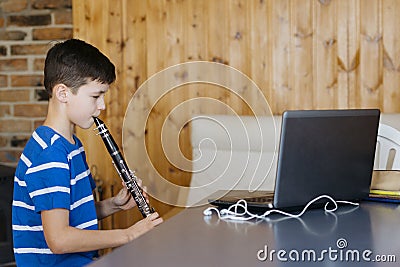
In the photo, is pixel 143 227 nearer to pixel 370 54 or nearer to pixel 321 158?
pixel 321 158

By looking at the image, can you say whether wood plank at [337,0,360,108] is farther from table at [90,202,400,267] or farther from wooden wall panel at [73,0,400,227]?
table at [90,202,400,267]

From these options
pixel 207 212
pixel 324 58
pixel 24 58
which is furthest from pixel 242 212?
pixel 24 58

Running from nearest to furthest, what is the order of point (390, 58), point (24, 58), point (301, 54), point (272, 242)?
point (272, 242)
point (390, 58)
point (301, 54)
point (24, 58)

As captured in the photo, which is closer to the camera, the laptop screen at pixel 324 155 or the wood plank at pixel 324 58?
the laptop screen at pixel 324 155

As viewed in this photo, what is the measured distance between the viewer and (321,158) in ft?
5.24

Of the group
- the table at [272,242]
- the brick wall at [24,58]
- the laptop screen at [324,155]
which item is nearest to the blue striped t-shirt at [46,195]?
the table at [272,242]

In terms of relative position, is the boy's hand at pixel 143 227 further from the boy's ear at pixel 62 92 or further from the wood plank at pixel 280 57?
the wood plank at pixel 280 57

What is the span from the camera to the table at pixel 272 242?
1118 millimetres

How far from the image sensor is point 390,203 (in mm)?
1754

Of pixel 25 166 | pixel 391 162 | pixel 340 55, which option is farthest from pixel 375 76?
pixel 25 166

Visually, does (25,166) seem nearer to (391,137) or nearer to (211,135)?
(211,135)

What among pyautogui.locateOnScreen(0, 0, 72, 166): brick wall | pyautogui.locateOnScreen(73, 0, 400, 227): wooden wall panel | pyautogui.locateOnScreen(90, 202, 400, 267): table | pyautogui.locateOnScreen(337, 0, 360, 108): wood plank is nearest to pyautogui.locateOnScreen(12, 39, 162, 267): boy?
pyautogui.locateOnScreen(90, 202, 400, 267): table

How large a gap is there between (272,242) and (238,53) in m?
1.95

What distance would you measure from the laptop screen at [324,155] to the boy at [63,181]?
35 centimetres
